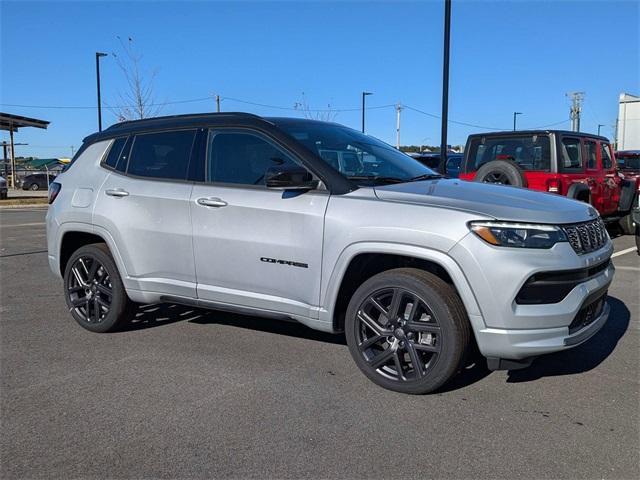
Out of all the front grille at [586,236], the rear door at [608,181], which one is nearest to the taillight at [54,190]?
the front grille at [586,236]

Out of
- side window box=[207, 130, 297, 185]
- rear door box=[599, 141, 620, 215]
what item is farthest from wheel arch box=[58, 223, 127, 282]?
rear door box=[599, 141, 620, 215]

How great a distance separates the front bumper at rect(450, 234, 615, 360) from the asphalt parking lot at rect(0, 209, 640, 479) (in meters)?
0.44

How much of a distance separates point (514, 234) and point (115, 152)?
3533 mm

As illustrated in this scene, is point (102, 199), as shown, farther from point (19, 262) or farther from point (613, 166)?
point (613, 166)

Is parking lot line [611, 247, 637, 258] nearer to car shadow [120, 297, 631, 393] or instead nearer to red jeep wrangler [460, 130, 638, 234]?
red jeep wrangler [460, 130, 638, 234]

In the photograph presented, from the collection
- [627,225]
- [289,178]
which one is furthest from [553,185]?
[289,178]

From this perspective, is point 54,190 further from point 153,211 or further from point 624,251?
point 624,251

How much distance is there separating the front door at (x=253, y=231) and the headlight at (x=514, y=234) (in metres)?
1.07

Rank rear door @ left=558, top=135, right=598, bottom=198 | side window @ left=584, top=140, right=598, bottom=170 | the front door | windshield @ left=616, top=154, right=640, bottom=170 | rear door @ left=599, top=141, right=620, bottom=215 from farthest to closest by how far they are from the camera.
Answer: windshield @ left=616, top=154, right=640, bottom=170
rear door @ left=599, top=141, right=620, bottom=215
side window @ left=584, top=140, right=598, bottom=170
rear door @ left=558, top=135, right=598, bottom=198
the front door

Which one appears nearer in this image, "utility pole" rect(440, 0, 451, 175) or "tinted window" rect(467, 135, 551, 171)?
"tinted window" rect(467, 135, 551, 171)

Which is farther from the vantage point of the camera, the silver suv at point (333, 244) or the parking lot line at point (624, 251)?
the parking lot line at point (624, 251)

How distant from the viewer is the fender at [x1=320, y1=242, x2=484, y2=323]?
138 inches

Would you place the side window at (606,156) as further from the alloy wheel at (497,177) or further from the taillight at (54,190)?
the taillight at (54,190)

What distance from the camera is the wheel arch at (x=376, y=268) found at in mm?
3510
